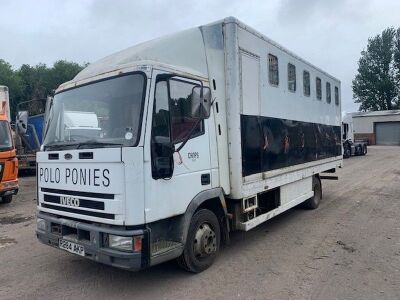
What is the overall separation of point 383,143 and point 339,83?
45.0 metres

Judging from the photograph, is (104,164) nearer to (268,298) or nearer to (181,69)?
(181,69)

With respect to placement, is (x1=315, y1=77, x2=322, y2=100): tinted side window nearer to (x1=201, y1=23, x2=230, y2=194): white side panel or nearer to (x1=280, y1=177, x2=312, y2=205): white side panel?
(x1=280, y1=177, x2=312, y2=205): white side panel

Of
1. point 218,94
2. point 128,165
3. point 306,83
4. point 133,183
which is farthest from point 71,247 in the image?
point 306,83

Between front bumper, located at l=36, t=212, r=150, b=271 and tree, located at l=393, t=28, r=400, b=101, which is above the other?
tree, located at l=393, t=28, r=400, b=101

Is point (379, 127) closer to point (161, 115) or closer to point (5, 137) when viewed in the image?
point (5, 137)

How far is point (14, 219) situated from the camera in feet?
29.0

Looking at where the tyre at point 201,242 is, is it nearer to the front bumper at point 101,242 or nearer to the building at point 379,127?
the front bumper at point 101,242

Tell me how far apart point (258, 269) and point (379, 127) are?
51823mm

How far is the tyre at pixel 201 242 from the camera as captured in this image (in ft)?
16.0

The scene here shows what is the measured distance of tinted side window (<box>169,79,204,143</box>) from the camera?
4566 millimetres

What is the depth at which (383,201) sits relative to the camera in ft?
33.5

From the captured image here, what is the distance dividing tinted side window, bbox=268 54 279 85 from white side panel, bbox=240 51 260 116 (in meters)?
0.48

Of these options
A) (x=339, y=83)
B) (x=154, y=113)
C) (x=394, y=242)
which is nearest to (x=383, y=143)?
(x=339, y=83)

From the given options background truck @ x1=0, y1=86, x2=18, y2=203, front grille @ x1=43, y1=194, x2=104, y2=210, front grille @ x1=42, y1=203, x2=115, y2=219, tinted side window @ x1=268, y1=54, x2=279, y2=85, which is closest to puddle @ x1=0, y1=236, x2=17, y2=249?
front grille @ x1=42, y1=203, x2=115, y2=219
